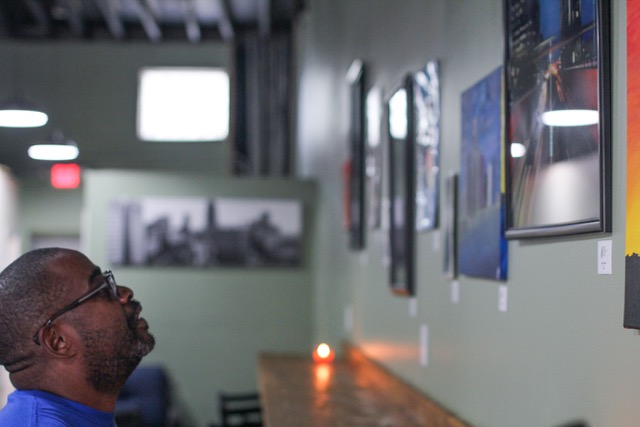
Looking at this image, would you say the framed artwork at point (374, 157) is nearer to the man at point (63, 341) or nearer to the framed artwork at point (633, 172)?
the framed artwork at point (633, 172)

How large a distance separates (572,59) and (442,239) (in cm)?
180

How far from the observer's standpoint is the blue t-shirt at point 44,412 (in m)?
1.86

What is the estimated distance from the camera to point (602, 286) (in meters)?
2.47

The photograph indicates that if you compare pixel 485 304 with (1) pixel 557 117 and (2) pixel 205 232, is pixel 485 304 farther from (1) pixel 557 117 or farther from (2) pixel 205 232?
(2) pixel 205 232

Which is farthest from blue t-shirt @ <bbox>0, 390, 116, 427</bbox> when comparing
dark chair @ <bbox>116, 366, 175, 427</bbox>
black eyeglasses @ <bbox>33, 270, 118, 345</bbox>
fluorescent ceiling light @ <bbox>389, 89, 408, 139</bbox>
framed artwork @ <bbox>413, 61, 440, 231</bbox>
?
dark chair @ <bbox>116, 366, 175, 427</bbox>

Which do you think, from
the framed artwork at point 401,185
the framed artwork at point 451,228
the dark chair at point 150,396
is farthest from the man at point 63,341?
the dark chair at point 150,396

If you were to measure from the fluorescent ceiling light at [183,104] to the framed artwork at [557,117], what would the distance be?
Result: 9.54 meters

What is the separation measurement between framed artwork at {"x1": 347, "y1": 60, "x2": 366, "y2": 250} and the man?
184 inches

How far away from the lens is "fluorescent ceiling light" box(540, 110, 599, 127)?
245 centimetres

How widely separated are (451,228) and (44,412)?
2.45m

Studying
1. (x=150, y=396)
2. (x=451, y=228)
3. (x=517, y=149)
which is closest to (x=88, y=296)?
(x=517, y=149)

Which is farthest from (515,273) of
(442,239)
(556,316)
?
(442,239)

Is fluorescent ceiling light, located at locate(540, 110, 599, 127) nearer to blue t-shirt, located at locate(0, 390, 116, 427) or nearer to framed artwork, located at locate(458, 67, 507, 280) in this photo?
framed artwork, located at locate(458, 67, 507, 280)

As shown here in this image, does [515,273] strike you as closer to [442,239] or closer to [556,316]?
[556,316]
